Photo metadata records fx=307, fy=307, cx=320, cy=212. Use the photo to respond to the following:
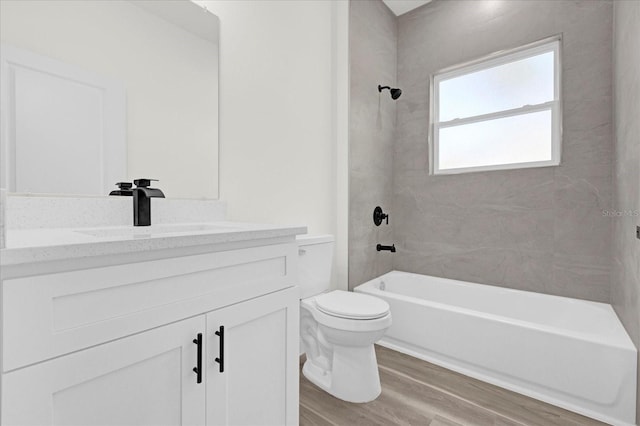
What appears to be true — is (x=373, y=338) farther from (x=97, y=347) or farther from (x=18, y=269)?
(x=18, y=269)

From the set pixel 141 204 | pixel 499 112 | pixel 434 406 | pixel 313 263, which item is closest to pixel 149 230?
pixel 141 204

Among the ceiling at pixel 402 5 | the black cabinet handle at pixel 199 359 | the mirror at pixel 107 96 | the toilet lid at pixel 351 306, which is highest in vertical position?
the ceiling at pixel 402 5

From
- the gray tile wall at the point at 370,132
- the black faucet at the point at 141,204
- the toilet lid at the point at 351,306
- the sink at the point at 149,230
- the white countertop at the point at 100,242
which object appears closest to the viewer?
the white countertop at the point at 100,242

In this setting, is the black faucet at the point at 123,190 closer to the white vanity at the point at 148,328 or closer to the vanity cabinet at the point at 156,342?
the white vanity at the point at 148,328

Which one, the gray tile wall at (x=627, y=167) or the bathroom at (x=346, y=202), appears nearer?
the bathroom at (x=346, y=202)

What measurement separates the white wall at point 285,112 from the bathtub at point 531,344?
26.0 inches

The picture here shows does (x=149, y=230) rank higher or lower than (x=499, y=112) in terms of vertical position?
lower

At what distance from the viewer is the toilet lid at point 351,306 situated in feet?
4.98

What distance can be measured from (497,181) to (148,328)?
8.19 ft

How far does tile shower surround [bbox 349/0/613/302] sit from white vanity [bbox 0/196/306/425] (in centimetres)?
138

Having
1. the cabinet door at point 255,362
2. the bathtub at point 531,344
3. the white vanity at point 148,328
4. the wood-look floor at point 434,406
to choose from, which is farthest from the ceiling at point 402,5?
the wood-look floor at point 434,406

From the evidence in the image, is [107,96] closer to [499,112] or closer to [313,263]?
[313,263]

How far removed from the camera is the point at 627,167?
1568 millimetres

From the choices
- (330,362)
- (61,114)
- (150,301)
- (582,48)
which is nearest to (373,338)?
(330,362)
